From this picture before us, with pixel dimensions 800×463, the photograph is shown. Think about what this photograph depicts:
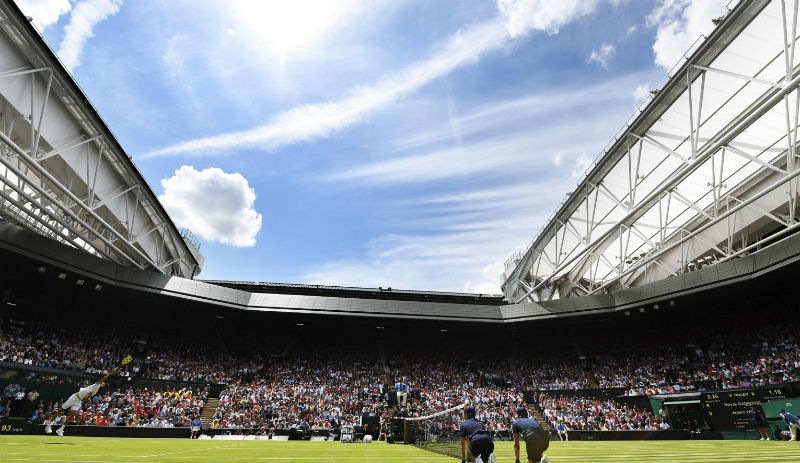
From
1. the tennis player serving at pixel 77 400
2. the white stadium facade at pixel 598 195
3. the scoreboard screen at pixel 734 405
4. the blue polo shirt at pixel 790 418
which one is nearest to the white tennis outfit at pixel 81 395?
the tennis player serving at pixel 77 400

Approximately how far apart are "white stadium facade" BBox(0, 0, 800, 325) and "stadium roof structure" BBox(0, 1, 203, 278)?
76mm

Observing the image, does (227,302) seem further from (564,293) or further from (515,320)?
(564,293)

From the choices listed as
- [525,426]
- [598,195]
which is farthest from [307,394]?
[525,426]

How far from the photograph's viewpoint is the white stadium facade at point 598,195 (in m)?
19.0

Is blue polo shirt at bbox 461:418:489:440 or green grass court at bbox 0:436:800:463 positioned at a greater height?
blue polo shirt at bbox 461:418:489:440

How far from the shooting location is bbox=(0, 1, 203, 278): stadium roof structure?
17922 mm

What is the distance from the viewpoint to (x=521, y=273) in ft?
136

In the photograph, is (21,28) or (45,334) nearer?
(21,28)

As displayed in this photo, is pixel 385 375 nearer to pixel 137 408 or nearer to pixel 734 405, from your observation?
pixel 137 408

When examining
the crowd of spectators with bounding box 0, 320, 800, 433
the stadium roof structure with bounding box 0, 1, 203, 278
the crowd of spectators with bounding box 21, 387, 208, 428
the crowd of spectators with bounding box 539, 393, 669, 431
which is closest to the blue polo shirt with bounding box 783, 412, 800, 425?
the crowd of spectators with bounding box 0, 320, 800, 433

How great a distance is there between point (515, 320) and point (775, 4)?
28.0m

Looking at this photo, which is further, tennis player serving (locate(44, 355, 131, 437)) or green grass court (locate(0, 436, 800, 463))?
tennis player serving (locate(44, 355, 131, 437))

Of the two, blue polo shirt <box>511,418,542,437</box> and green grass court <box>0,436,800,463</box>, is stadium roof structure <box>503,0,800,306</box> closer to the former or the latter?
green grass court <box>0,436,800,463</box>

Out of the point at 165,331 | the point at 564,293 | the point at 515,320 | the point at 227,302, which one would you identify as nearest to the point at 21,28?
the point at 227,302
